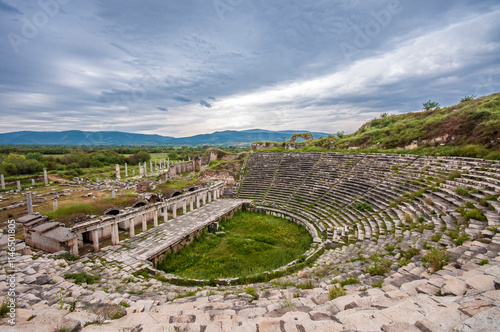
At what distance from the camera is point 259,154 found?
28781mm

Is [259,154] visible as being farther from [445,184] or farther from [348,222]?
[445,184]

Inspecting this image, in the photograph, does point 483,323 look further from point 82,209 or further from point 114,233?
point 82,209

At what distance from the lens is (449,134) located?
57.4ft

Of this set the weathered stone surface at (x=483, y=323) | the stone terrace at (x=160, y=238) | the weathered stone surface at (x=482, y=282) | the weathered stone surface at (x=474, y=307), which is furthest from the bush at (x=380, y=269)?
the stone terrace at (x=160, y=238)

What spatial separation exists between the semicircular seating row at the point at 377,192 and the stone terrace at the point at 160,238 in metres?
5.66

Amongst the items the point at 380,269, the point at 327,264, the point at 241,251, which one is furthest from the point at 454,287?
the point at 241,251

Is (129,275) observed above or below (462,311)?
below

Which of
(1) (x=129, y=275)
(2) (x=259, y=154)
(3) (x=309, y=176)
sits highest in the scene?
(2) (x=259, y=154)

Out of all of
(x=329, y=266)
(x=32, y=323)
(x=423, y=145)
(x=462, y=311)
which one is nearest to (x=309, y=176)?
(x=423, y=145)

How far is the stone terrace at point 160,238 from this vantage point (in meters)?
10.6

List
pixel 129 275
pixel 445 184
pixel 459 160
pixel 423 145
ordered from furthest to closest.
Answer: pixel 423 145, pixel 459 160, pixel 445 184, pixel 129 275

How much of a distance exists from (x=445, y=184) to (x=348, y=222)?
5.07 m

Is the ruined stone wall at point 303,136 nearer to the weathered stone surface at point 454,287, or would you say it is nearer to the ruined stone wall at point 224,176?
the ruined stone wall at point 224,176

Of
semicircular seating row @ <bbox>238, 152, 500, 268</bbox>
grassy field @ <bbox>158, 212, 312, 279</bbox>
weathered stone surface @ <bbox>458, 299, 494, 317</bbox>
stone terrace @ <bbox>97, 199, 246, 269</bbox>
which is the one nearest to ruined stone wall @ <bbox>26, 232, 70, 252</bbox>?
stone terrace @ <bbox>97, 199, 246, 269</bbox>
